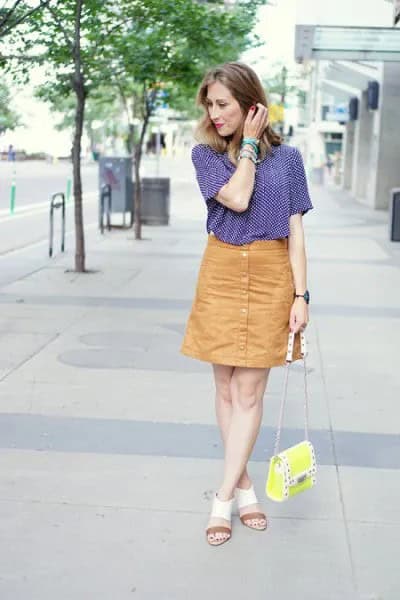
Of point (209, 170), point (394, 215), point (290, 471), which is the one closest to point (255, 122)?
point (209, 170)

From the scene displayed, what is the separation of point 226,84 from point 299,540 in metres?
1.85

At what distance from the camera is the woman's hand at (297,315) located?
382 cm

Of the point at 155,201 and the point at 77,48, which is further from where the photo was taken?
the point at 155,201

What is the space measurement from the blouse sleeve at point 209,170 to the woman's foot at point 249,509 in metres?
1.29

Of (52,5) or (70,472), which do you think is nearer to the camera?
(70,472)

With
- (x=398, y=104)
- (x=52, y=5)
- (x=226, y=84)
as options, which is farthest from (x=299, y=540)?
(x=398, y=104)

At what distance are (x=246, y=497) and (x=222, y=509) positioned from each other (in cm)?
18

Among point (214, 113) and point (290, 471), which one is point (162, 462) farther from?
point (214, 113)

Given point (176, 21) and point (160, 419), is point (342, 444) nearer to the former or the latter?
point (160, 419)

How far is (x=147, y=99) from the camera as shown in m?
18.2

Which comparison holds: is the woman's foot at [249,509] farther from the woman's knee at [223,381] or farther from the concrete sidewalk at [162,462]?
the woman's knee at [223,381]

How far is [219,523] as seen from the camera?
12.7ft

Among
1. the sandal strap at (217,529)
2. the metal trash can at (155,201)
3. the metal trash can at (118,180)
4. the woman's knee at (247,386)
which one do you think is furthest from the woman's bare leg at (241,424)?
the metal trash can at (118,180)

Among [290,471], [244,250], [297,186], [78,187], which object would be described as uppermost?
[297,186]
